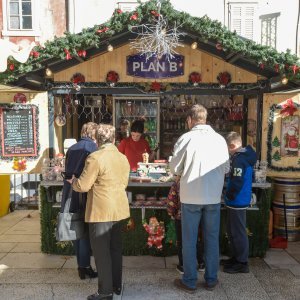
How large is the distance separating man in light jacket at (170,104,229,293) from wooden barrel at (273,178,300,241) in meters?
2.11

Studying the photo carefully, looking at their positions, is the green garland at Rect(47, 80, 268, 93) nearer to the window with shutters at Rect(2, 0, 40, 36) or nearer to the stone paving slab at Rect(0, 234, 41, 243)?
the stone paving slab at Rect(0, 234, 41, 243)

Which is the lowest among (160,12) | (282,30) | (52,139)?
(52,139)

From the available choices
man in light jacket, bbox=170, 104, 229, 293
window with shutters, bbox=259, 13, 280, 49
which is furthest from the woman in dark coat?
window with shutters, bbox=259, 13, 280, 49

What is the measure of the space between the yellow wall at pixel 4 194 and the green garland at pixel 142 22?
3.18 metres

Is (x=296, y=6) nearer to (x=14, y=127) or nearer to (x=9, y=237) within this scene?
(x=14, y=127)

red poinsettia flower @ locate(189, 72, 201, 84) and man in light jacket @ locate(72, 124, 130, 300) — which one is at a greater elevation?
red poinsettia flower @ locate(189, 72, 201, 84)

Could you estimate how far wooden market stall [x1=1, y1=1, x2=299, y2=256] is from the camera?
14.1 ft

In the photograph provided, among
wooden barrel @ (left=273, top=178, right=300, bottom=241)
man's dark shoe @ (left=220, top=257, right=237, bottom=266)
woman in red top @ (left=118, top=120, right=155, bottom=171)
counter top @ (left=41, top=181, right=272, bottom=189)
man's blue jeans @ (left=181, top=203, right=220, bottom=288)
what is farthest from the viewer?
woman in red top @ (left=118, top=120, right=155, bottom=171)

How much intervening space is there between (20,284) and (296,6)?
9.81 meters

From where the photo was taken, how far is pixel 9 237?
583 cm

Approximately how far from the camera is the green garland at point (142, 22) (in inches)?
166

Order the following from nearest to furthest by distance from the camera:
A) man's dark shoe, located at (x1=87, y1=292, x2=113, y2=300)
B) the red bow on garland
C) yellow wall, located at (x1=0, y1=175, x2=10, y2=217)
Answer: man's dark shoe, located at (x1=87, y1=292, x2=113, y2=300)
the red bow on garland
yellow wall, located at (x1=0, y1=175, x2=10, y2=217)

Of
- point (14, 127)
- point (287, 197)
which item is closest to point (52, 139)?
point (14, 127)

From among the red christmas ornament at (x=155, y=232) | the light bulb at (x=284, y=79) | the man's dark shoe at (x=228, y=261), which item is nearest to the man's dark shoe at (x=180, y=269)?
the red christmas ornament at (x=155, y=232)
